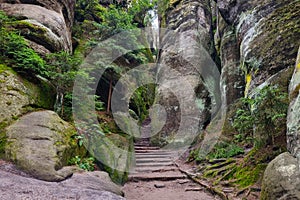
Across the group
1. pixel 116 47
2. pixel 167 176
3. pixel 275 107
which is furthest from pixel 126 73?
pixel 275 107

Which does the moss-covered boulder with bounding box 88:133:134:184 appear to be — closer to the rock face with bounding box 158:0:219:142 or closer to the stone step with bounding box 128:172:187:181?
the stone step with bounding box 128:172:187:181

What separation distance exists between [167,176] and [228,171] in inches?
80.9

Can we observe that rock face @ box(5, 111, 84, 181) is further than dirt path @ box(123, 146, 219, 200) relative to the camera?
No

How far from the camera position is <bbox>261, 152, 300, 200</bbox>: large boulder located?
3.41m

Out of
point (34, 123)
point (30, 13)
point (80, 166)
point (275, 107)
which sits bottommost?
point (80, 166)

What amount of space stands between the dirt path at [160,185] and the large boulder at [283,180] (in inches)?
80.3

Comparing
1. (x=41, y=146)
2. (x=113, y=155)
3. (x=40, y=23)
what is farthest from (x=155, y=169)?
(x=40, y=23)

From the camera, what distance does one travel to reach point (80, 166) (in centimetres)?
516

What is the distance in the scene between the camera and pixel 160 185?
22.1ft

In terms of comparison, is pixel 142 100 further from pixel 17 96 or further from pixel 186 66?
pixel 17 96

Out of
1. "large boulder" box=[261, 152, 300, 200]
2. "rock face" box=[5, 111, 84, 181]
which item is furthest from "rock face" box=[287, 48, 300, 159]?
"rock face" box=[5, 111, 84, 181]

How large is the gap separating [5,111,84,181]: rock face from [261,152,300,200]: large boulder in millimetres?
3569

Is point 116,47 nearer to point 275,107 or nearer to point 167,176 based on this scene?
point 167,176

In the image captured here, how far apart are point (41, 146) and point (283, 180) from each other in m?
4.30
